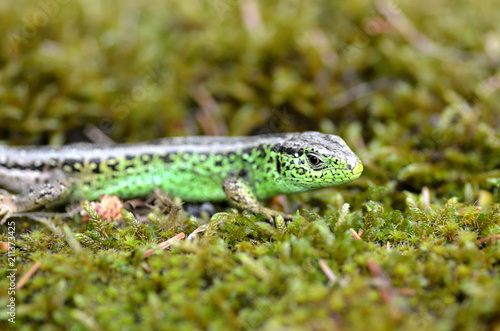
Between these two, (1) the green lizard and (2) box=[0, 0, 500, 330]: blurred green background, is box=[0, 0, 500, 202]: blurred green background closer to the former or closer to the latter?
(2) box=[0, 0, 500, 330]: blurred green background

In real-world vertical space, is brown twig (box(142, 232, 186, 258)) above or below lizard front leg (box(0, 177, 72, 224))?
below

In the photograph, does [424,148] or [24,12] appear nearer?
[424,148]

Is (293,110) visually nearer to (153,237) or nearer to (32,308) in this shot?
(153,237)

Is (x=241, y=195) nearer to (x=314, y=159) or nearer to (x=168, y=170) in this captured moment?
(x=314, y=159)

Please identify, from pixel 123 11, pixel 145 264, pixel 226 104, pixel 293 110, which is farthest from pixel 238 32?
pixel 145 264

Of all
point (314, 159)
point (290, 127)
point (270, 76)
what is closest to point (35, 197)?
point (314, 159)

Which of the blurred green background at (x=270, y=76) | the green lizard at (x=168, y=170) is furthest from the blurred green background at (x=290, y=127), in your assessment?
the green lizard at (x=168, y=170)

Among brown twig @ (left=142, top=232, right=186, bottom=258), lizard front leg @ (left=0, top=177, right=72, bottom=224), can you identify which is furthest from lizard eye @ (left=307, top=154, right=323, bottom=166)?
lizard front leg @ (left=0, top=177, right=72, bottom=224)
